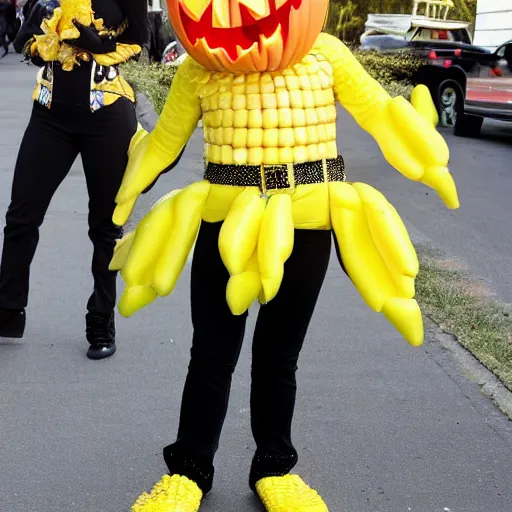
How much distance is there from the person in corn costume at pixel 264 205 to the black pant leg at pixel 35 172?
3.39 feet

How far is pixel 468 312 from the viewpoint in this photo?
16.0ft

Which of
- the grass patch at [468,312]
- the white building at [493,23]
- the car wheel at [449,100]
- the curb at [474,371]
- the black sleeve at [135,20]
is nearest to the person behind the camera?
the black sleeve at [135,20]

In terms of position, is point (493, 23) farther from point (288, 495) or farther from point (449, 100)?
point (288, 495)

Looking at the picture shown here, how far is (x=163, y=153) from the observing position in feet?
9.05

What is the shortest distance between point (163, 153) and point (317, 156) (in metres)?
0.53

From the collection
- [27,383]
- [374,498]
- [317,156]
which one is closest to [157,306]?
[27,383]

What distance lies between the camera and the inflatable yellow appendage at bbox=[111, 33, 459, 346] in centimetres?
245

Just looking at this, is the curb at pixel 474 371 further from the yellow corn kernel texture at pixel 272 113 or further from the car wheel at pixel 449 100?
the car wheel at pixel 449 100

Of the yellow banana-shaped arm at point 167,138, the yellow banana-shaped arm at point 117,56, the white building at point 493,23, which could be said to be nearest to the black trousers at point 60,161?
Result: the yellow banana-shaped arm at point 117,56

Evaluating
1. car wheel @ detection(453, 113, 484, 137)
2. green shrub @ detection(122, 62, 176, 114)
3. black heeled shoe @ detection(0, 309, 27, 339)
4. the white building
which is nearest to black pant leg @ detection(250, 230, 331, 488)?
black heeled shoe @ detection(0, 309, 27, 339)

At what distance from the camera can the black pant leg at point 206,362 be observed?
2.63m

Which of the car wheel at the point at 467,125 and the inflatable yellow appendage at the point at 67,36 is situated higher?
the inflatable yellow appendage at the point at 67,36

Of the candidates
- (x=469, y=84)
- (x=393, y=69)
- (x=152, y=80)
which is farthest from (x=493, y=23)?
(x=152, y=80)

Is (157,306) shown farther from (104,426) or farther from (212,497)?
(212,497)
